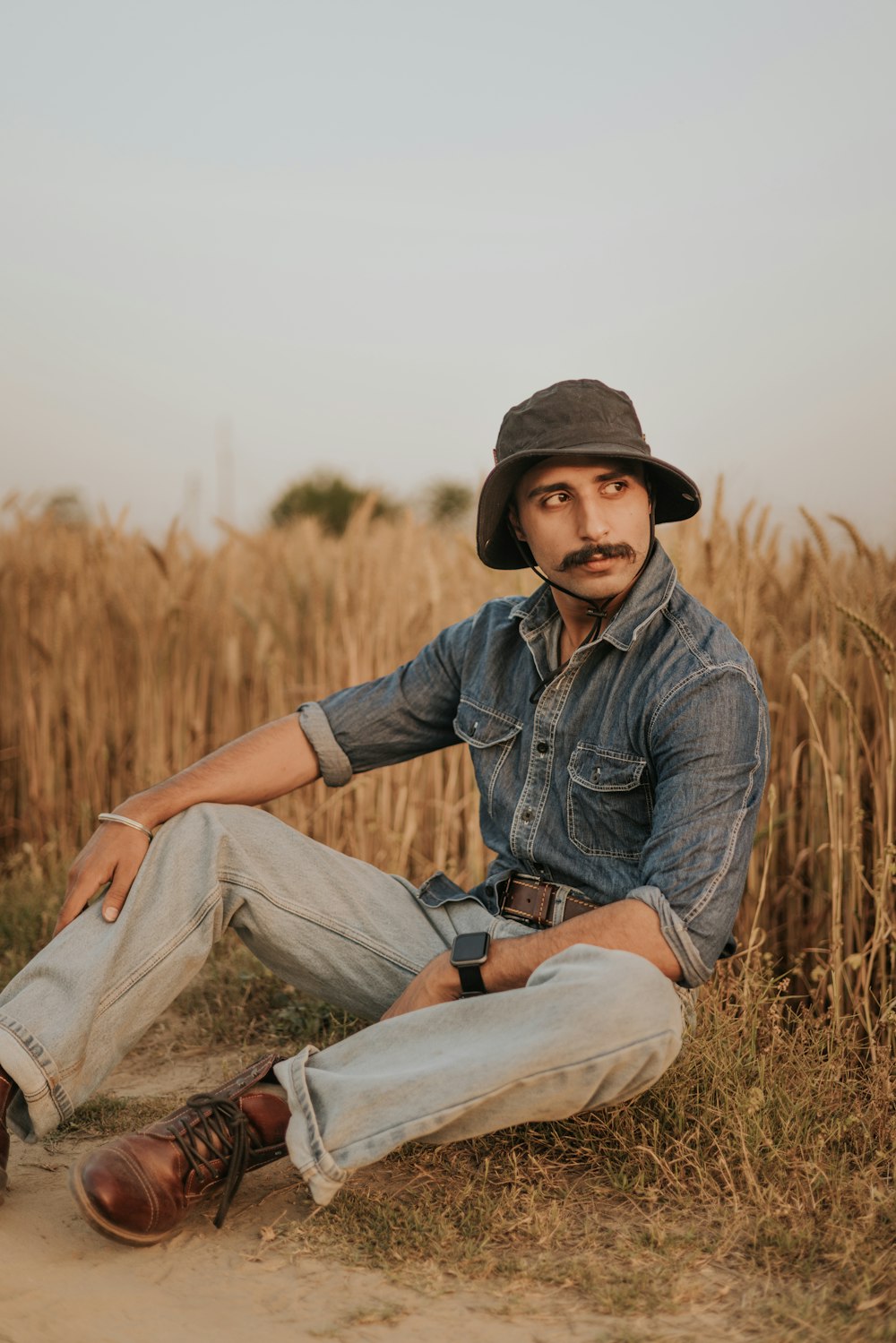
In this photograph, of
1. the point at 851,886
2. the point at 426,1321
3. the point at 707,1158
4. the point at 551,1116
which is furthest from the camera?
the point at 851,886

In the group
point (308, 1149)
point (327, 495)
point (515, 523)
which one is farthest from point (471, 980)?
point (327, 495)

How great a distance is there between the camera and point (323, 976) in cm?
217

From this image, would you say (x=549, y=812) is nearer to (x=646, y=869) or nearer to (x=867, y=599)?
(x=646, y=869)

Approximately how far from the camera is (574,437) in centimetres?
197

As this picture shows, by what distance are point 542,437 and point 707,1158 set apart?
122 cm

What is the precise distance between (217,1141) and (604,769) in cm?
86

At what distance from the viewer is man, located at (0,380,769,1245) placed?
166cm

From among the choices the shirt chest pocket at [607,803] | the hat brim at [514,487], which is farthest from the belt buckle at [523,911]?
the hat brim at [514,487]

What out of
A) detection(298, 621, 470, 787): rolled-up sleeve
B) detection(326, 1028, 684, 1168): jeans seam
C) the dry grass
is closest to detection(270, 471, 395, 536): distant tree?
the dry grass

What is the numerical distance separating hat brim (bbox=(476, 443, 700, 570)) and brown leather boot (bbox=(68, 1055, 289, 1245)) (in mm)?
1040

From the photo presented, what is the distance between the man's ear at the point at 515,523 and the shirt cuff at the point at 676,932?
0.80 meters

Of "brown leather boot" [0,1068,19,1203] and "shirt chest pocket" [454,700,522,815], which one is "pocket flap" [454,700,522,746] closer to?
"shirt chest pocket" [454,700,522,815]

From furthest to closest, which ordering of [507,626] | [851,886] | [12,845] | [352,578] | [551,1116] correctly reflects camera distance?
[12,845]
[352,578]
[851,886]
[507,626]
[551,1116]

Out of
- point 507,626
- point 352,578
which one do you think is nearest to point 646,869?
point 507,626
